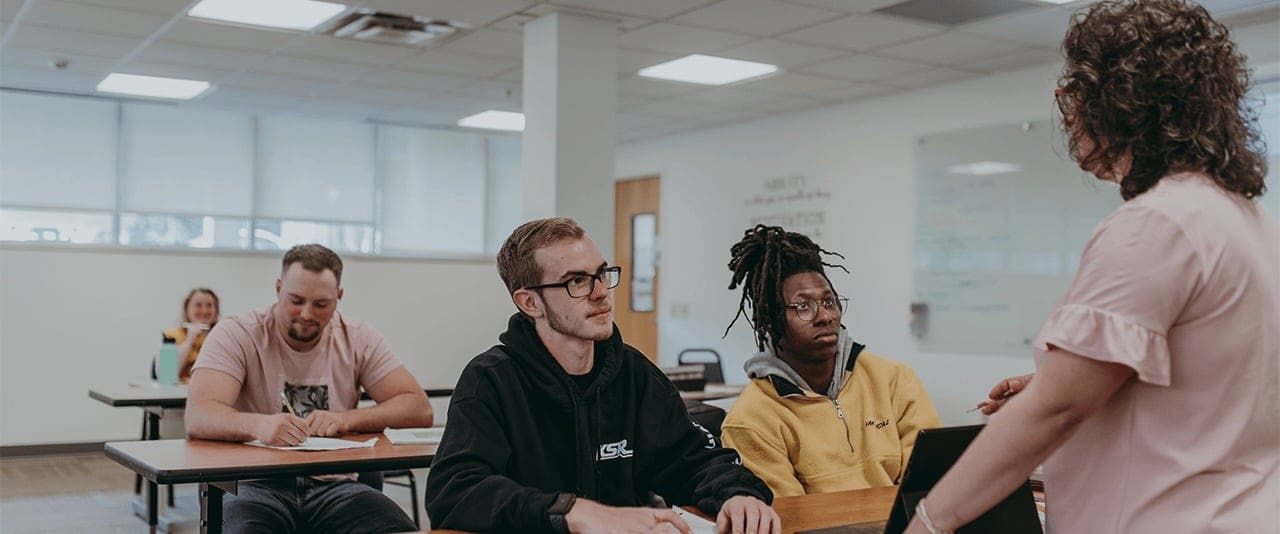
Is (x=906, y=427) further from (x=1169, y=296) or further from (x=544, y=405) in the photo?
(x=1169, y=296)

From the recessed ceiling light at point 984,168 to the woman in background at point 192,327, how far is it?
4.34 metres

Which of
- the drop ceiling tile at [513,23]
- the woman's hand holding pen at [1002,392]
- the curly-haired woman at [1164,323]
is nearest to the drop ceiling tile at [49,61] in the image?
the drop ceiling tile at [513,23]

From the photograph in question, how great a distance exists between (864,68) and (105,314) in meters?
5.14

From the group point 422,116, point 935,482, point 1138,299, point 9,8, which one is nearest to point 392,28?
point 9,8

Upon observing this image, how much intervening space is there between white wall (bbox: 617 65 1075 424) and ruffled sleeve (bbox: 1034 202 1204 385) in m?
5.19

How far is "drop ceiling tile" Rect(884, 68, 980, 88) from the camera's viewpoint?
6.62 metres

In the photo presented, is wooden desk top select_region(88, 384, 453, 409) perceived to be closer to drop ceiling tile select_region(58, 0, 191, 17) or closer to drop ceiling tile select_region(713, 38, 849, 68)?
drop ceiling tile select_region(58, 0, 191, 17)

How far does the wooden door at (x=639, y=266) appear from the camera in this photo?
957 centimetres

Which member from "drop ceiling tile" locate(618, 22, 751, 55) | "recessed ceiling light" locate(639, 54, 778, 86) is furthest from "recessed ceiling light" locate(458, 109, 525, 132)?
"drop ceiling tile" locate(618, 22, 751, 55)

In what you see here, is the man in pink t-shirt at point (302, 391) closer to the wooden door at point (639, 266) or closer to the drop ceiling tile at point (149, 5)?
the drop ceiling tile at point (149, 5)

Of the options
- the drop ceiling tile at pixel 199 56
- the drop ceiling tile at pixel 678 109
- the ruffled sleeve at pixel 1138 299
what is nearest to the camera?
the ruffled sleeve at pixel 1138 299

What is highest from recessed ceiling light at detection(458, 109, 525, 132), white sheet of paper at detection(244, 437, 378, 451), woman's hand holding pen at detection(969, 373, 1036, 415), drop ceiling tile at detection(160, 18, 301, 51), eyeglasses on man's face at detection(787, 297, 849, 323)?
drop ceiling tile at detection(160, 18, 301, 51)

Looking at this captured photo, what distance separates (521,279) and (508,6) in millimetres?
3350

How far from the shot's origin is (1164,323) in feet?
3.79
